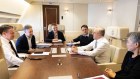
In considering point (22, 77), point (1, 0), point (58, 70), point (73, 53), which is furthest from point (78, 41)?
point (22, 77)

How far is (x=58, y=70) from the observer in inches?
65.0

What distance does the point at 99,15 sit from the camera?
7.32 metres

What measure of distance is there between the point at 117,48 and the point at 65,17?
5264 millimetres

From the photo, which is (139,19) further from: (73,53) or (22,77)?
(22,77)

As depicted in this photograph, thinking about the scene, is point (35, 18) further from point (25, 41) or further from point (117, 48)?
point (117, 48)

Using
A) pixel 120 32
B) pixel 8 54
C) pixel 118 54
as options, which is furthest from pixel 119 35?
pixel 8 54

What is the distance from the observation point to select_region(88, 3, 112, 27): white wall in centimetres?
710

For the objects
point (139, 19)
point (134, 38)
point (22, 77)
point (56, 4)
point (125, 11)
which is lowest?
point (22, 77)

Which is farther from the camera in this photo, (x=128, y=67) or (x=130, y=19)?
(x=130, y=19)

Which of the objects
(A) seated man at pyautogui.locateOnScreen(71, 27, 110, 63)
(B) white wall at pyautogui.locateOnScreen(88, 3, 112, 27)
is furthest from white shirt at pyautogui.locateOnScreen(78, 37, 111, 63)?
(B) white wall at pyautogui.locateOnScreen(88, 3, 112, 27)

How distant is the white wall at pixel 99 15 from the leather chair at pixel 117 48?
4552 mm

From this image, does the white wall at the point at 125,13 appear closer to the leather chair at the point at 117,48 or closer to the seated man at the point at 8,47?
the leather chair at the point at 117,48

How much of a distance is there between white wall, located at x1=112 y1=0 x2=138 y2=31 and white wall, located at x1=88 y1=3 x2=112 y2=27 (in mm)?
367

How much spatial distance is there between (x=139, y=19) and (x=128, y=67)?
4.01 metres
